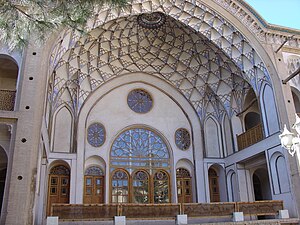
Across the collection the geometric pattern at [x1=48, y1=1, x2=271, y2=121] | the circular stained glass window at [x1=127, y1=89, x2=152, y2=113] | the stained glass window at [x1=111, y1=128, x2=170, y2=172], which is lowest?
the stained glass window at [x1=111, y1=128, x2=170, y2=172]

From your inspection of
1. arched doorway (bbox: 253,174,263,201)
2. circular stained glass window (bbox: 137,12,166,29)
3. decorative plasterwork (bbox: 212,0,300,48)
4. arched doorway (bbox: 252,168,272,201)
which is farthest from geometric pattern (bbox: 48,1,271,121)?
arched doorway (bbox: 253,174,263,201)

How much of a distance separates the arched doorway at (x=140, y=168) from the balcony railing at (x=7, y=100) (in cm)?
589

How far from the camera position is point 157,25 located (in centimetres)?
1345

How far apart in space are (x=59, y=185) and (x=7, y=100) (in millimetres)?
5319

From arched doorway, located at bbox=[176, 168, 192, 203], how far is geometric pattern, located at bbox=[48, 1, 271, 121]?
2.90 meters

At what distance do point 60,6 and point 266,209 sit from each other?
9301mm

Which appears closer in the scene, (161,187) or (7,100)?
(7,100)

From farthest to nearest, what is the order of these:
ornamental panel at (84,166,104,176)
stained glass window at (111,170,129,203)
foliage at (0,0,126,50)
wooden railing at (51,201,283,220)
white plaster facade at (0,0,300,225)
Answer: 1. ornamental panel at (84,166,104,176)
2. stained glass window at (111,170,129,203)
3. white plaster facade at (0,0,300,225)
4. wooden railing at (51,201,283,220)
5. foliage at (0,0,126,50)

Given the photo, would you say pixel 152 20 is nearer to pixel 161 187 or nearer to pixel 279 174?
pixel 161 187

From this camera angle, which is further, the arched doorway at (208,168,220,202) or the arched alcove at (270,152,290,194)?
the arched doorway at (208,168,220,202)

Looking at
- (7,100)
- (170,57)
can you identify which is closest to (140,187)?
(170,57)

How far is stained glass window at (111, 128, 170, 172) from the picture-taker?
13.7 meters

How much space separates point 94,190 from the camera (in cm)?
1300

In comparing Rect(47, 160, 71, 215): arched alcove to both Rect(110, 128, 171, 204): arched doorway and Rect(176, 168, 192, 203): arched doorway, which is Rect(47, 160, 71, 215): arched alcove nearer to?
Rect(110, 128, 171, 204): arched doorway
